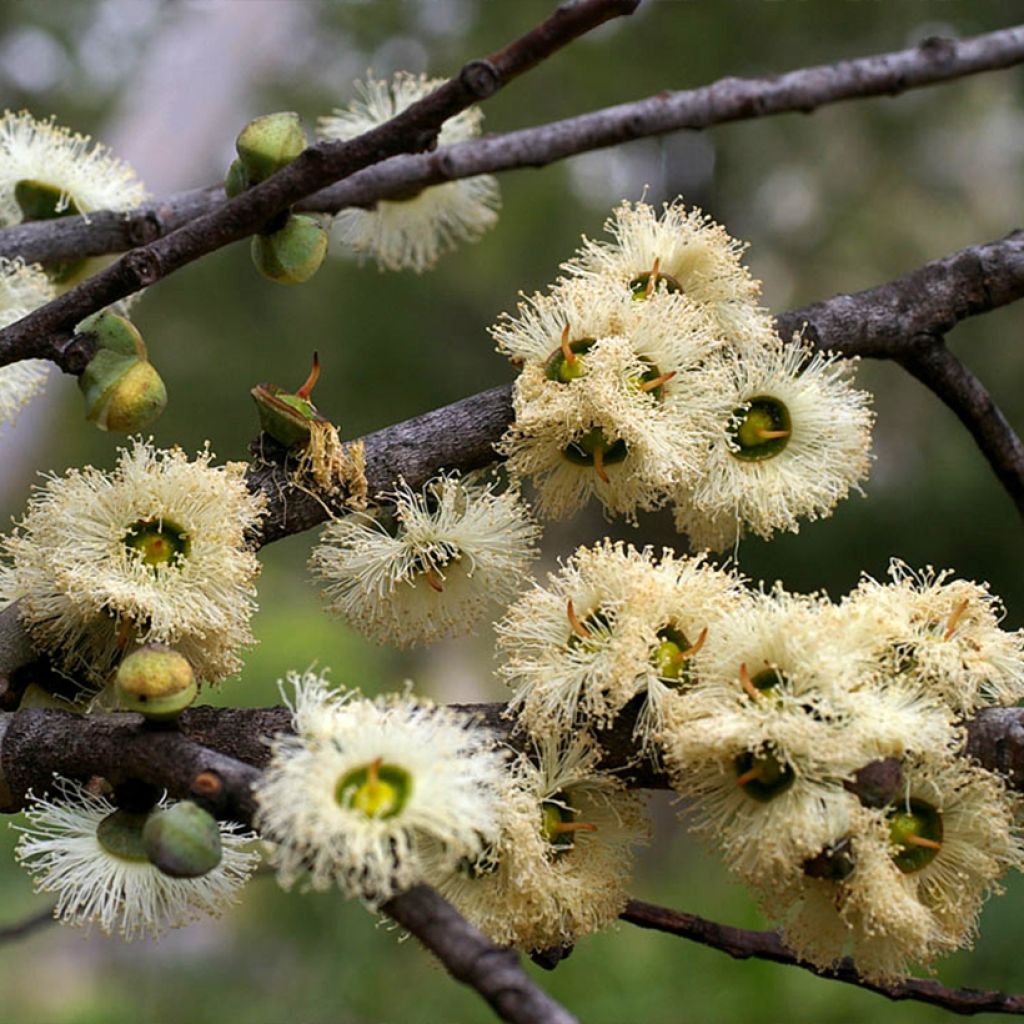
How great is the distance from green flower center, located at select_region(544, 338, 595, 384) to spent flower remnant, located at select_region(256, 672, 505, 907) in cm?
45

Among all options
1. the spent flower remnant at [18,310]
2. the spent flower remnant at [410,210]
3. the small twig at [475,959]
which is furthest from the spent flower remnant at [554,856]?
the spent flower remnant at [410,210]

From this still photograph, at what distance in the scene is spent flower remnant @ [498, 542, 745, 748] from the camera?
1037mm

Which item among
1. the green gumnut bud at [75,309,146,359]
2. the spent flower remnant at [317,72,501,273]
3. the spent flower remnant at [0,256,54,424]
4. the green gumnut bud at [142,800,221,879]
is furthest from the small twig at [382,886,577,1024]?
the spent flower remnant at [317,72,501,273]

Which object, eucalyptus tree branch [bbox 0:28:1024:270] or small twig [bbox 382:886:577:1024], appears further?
eucalyptus tree branch [bbox 0:28:1024:270]

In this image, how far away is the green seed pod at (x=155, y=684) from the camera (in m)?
0.96

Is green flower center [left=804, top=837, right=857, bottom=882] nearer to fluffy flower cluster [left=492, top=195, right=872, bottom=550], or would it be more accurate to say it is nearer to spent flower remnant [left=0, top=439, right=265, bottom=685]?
fluffy flower cluster [left=492, top=195, right=872, bottom=550]

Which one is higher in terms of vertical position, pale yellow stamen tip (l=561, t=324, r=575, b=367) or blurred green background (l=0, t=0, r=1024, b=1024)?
blurred green background (l=0, t=0, r=1024, b=1024)

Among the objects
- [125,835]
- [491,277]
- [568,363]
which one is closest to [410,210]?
[568,363]

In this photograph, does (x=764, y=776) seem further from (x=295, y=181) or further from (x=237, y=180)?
(x=237, y=180)

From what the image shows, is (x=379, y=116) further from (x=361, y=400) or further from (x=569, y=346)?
(x=361, y=400)

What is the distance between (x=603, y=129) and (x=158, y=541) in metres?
0.78

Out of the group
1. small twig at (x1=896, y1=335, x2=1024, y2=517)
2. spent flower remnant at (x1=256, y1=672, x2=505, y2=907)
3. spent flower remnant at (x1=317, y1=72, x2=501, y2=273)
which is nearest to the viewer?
spent flower remnant at (x1=256, y1=672, x2=505, y2=907)

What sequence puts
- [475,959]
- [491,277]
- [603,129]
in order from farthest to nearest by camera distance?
[491,277] < [603,129] < [475,959]

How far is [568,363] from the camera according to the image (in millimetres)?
1257
